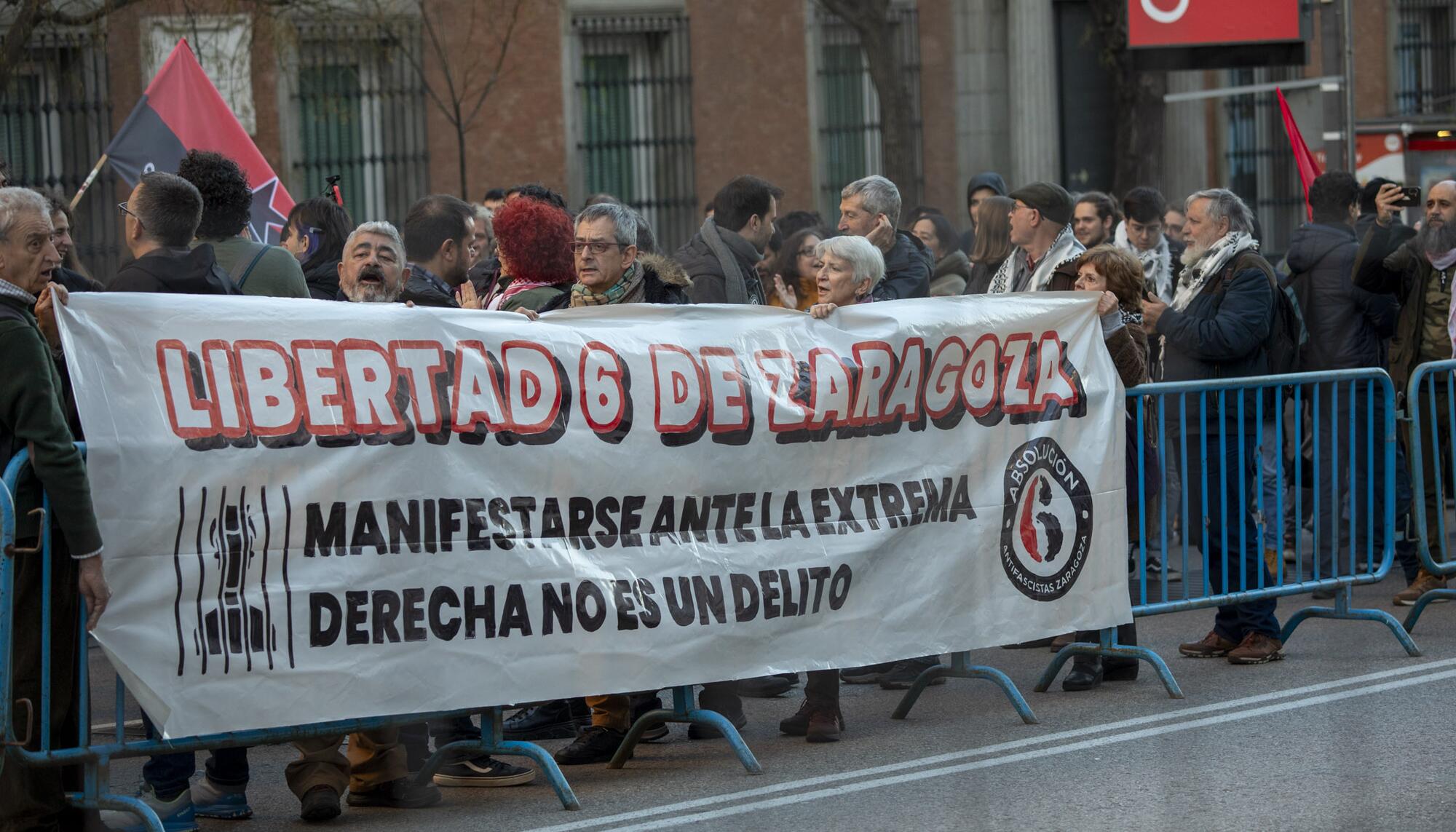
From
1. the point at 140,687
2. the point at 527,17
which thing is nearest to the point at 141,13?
the point at 527,17

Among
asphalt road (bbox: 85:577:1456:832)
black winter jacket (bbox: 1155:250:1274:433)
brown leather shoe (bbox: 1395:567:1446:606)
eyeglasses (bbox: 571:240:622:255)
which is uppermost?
eyeglasses (bbox: 571:240:622:255)

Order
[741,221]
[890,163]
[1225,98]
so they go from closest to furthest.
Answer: [741,221]
[890,163]
[1225,98]

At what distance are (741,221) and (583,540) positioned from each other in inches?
128

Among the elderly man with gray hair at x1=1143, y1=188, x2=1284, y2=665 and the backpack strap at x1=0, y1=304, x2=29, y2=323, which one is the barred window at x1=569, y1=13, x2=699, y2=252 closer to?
the elderly man with gray hair at x1=1143, y1=188, x2=1284, y2=665

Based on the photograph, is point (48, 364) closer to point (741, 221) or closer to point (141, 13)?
point (741, 221)

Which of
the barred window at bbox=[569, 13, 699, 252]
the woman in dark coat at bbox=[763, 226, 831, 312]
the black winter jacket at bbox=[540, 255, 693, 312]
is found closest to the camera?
the black winter jacket at bbox=[540, 255, 693, 312]

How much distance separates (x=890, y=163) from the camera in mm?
20234

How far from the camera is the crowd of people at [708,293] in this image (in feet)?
18.4

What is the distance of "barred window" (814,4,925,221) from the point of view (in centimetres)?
2181

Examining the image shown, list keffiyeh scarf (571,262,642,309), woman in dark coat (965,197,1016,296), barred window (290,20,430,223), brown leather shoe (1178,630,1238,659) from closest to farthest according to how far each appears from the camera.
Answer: keffiyeh scarf (571,262,642,309) < brown leather shoe (1178,630,1238,659) < woman in dark coat (965,197,1016,296) < barred window (290,20,430,223)

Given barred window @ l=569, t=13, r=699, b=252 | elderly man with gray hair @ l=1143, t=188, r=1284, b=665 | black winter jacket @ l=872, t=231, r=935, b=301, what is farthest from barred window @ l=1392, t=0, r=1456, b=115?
elderly man with gray hair @ l=1143, t=188, r=1284, b=665

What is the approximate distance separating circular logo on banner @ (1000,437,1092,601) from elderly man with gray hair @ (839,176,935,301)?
→ 6.91 ft

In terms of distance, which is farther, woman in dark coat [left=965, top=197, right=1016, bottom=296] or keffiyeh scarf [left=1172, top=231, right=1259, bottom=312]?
woman in dark coat [left=965, top=197, right=1016, bottom=296]

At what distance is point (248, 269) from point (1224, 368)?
4147 mm
